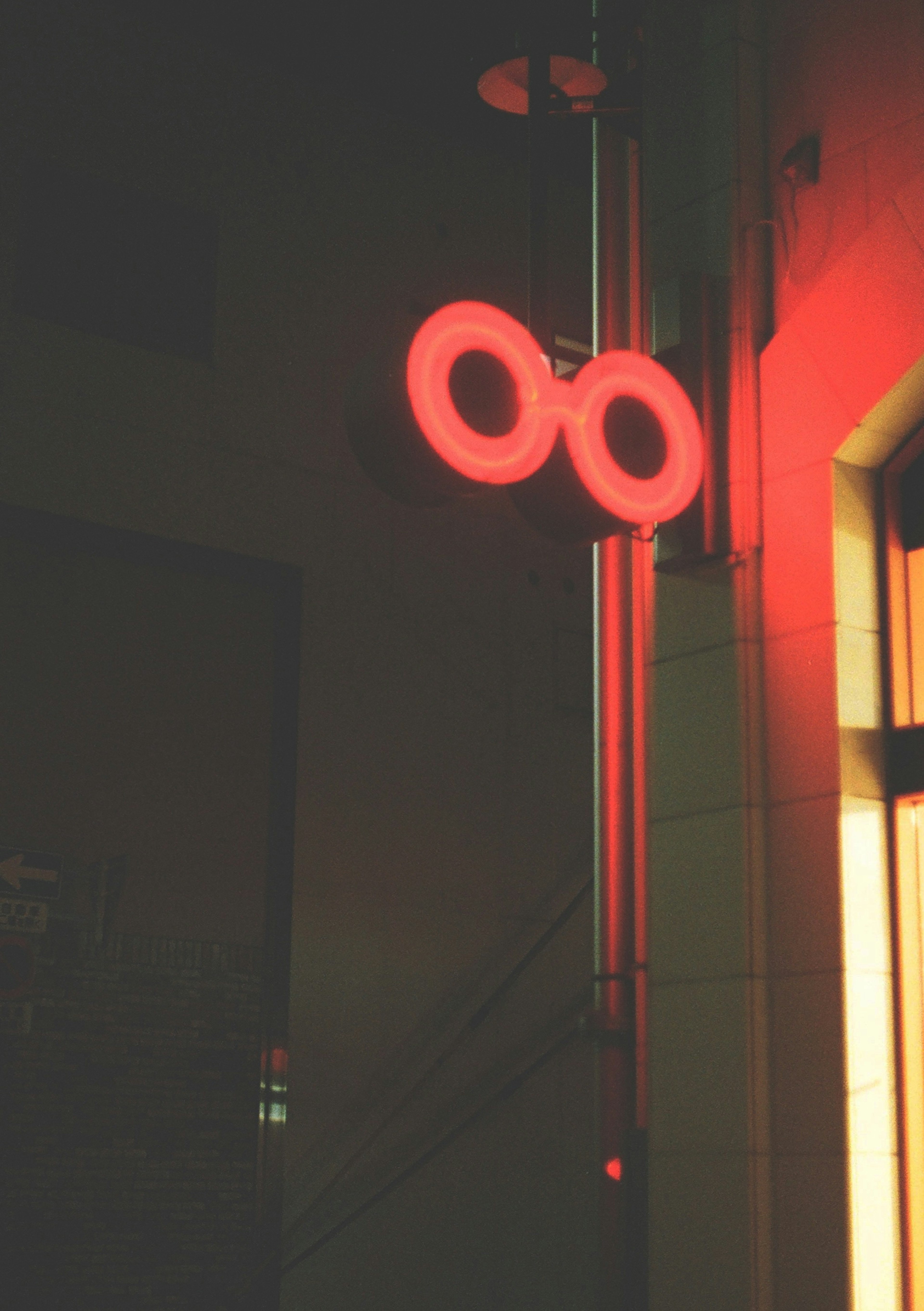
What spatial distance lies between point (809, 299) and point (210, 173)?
7.54m

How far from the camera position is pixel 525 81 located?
7328mm

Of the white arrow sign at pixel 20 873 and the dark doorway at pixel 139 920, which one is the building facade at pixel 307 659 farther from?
the white arrow sign at pixel 20 873

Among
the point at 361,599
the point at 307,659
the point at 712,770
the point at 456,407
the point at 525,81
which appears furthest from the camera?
the point at 361,599

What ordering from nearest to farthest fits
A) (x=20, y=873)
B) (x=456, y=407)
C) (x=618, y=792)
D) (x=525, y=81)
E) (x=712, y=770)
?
1. (x=456, y=407)
2. (x=712, y=770)
3. (x=618, y=792)
4. (x=525, y=81)
5. (x=20, y=873)

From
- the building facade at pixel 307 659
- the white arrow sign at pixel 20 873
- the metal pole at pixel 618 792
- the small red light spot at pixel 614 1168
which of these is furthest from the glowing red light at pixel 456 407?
the white arrow sign at pixel 20 873

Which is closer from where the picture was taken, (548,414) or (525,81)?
(548,414)

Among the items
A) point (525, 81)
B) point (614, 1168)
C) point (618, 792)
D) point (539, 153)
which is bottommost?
point (614, 1168)

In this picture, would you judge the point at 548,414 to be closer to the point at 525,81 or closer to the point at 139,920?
the point at 525,81

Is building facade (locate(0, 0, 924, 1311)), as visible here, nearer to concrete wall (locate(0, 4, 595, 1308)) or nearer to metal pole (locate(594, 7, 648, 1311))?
concrete wall (locate(0, 4, 595, 1308))

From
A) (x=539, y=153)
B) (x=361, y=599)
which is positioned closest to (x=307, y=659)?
(x=361, y=599)

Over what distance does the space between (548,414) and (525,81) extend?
8.63ft

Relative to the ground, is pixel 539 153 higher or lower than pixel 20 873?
higher

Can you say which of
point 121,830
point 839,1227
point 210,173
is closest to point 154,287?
point 210,173

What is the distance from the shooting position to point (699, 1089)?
5.55 m
